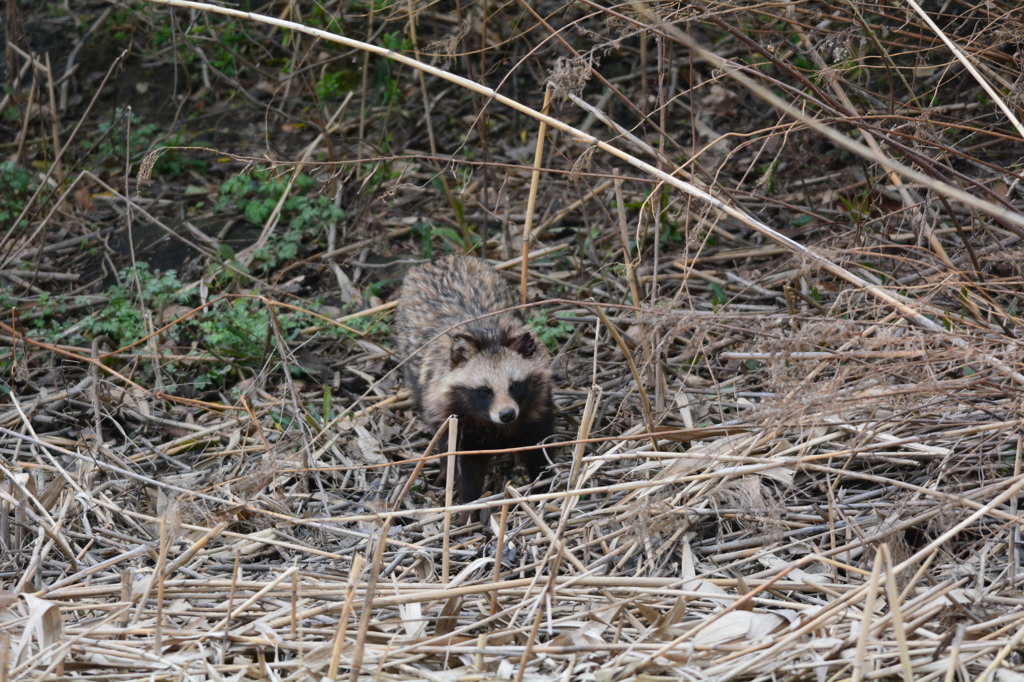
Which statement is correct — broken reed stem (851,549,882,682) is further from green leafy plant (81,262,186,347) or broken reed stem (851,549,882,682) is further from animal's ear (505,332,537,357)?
green leafy plant (81,262,186,347)

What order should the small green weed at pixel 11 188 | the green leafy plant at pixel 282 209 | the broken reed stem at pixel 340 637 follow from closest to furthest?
the broken reed stem at pixel 340 637 < the green leafy plant at pixel 282 209 < the small green weed at pixel 11 188

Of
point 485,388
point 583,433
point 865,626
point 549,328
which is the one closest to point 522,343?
point 485,388

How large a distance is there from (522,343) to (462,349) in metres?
0.37

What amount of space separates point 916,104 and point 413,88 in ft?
17.0

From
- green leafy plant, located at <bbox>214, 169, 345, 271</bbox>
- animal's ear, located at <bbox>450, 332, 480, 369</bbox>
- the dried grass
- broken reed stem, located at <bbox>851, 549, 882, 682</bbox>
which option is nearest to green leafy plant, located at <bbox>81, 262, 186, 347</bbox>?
the dried grass

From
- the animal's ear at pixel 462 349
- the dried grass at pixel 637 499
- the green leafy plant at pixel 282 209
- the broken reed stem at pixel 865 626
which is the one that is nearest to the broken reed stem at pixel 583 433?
the dried grass at pixel 637 499

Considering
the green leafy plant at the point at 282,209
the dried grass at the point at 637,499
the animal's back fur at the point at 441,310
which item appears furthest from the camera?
the green leafy plant at the point at 282,209

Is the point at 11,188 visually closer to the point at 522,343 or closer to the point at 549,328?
the point at 549,328

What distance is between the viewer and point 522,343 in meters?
5.89

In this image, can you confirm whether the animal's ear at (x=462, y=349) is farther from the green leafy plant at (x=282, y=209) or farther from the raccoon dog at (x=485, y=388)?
the green leafy plant at (x=282, y=209)

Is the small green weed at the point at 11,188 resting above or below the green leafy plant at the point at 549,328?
above

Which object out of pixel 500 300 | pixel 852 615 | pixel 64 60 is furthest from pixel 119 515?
pixel 64 60

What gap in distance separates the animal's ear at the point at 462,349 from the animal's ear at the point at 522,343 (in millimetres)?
204

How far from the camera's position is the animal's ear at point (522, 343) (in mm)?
5875
